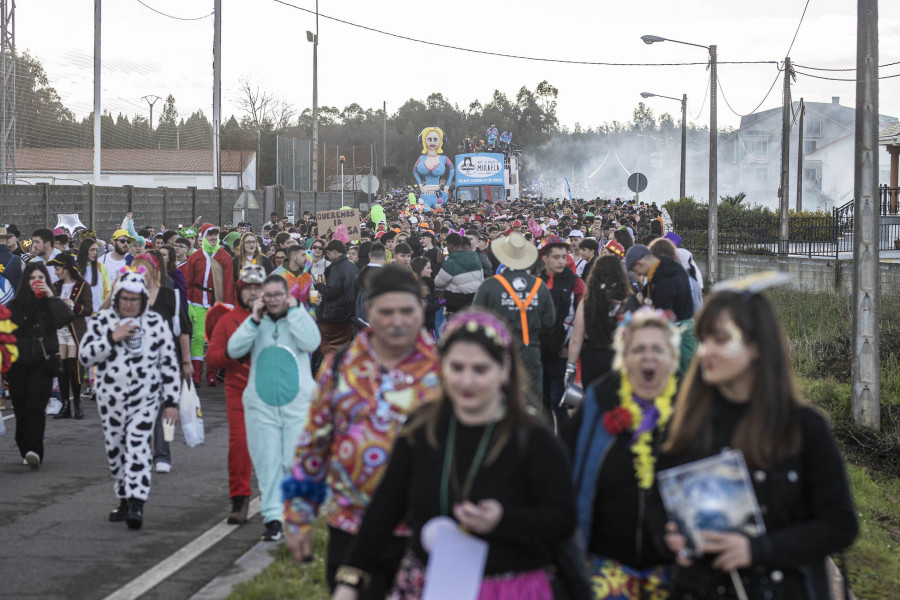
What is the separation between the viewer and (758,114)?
4557 inches

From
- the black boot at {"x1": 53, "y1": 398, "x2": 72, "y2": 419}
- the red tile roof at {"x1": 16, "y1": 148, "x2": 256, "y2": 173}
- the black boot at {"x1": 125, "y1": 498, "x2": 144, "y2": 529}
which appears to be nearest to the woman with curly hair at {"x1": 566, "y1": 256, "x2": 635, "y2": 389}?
the black boot at {"x1": 125, "y1": 498, "x2": 144, "y2": 529}

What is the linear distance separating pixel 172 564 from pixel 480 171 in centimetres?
4855

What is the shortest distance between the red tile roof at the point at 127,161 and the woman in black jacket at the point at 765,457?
68448 millimetres

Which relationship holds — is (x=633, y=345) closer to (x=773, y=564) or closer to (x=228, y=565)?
(x=773, y=564)

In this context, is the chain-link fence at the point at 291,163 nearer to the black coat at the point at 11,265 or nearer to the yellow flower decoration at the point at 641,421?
the black coat at the point at 11,265

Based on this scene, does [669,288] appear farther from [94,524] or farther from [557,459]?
[557,459]

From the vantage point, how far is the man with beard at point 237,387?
26.0 ft

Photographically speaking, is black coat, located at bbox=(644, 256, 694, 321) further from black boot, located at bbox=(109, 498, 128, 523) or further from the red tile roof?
the red tile roof

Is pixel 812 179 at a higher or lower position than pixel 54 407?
higher

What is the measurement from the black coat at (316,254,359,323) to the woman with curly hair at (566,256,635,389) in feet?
16.2

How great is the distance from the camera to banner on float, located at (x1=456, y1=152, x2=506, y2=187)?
2158 inches

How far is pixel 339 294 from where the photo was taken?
1383 centimetres

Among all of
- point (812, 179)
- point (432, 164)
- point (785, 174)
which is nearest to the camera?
point (785, 174)

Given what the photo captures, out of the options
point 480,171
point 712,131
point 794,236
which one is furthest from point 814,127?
point 712,131
